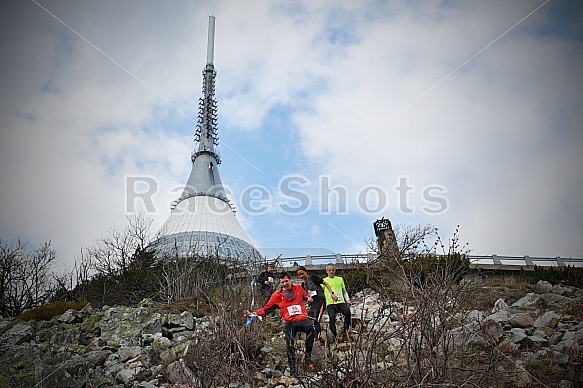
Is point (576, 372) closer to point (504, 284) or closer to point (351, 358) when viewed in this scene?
point (351, 358)

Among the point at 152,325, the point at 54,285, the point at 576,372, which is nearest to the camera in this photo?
the point at 576,372

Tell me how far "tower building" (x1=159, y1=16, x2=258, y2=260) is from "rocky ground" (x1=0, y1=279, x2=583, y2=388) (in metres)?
19.5

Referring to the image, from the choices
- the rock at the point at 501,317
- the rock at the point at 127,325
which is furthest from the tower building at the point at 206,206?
the rock at the point at 501,317

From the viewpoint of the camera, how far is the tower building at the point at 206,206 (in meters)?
33.0

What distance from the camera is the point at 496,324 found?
6746 millimetres

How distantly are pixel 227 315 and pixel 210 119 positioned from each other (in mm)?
45662

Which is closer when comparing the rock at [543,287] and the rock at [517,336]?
the rock at [517,336]

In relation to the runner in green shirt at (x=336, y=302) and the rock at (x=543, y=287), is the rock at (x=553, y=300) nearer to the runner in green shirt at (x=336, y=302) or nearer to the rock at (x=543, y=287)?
A: the rock at (x=543, y=287)

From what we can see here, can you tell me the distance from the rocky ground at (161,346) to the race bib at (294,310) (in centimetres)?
65

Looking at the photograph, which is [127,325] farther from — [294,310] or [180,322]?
[294,310]

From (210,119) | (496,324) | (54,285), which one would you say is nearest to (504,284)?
(496,324)

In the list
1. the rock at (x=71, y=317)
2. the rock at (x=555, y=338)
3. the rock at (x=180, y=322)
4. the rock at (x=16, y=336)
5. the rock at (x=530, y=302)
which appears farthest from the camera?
the rock at (x=71, y=317)

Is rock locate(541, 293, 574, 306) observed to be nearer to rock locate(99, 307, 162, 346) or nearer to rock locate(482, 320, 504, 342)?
rock locate(482, 320, 504, 342)

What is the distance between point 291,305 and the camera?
5.88 meters
